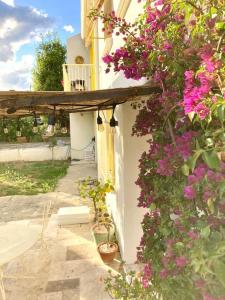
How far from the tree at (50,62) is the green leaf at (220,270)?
78.8 feet

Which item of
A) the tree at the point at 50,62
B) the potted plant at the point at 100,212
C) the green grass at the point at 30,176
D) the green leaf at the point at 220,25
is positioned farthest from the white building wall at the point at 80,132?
the green leaf at the point at 220,25

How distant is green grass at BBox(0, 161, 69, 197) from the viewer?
12.1 m

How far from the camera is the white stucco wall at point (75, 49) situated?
55.0ft

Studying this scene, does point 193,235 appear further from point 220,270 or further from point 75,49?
point 75,49

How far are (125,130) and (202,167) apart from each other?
12.2 feet

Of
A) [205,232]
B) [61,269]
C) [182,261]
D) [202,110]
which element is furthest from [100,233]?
[202,110]

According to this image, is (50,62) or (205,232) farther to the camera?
(50,62)

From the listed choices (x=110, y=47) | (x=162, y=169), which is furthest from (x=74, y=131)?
(x=162, y=169)

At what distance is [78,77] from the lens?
14492 mm

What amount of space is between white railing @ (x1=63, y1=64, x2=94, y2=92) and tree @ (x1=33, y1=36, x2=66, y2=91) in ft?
32.5

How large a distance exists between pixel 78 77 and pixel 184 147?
1350cm

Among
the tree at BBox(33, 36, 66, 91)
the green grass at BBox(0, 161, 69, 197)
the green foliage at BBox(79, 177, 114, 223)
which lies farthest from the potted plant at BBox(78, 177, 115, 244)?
the tree at BBox(33, 36, 66, 91)

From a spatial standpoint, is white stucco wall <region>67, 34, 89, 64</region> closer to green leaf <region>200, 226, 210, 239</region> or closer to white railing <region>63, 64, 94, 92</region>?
white railing <region>63, 64, 94, 92</region>

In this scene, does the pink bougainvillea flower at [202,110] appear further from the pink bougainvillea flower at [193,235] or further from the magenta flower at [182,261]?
the magenta flower at [182,261]
